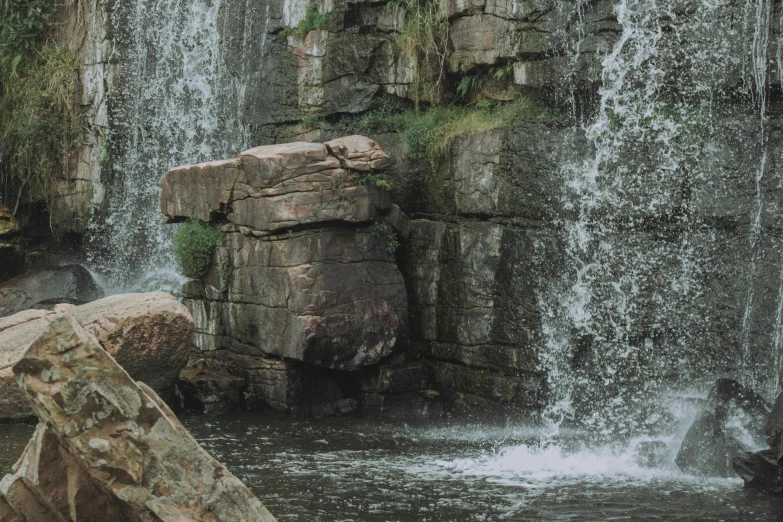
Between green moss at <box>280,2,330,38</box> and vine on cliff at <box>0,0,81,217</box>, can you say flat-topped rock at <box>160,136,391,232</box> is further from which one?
vine on cliff at <box>0,0,81,217</box>

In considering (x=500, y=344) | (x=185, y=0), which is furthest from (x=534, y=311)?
(x=185, y=0)

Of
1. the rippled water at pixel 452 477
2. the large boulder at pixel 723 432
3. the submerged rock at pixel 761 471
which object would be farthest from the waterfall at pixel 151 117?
the submerged rock at pixel 761 471

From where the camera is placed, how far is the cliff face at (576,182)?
10789 mm

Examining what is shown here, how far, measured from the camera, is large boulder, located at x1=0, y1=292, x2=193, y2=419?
10906mm

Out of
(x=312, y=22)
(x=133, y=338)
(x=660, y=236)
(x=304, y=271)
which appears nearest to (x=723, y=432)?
(x=660, y=236)

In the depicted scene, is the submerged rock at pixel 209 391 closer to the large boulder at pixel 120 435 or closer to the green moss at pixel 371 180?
the green moss at pixel 371 180

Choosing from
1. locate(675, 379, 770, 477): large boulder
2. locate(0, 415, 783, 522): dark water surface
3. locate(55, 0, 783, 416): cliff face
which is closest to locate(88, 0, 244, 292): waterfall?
locate(55, 0, 783, 416): cliff face

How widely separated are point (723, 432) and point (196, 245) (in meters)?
6.96

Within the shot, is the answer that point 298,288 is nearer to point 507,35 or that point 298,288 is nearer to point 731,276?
point 507,35

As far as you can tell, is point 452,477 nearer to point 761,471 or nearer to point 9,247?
point 761,471

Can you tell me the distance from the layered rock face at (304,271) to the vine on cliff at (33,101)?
608cm

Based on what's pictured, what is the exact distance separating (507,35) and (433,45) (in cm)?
128

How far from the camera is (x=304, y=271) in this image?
39.6 feet

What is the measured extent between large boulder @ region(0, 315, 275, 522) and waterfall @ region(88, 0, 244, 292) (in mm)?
11832
